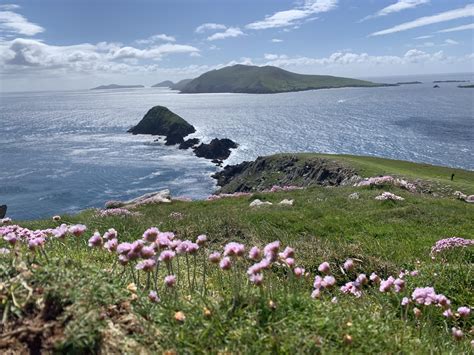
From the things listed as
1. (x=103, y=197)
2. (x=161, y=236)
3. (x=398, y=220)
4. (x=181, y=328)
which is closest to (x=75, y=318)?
(x=181, y=328)

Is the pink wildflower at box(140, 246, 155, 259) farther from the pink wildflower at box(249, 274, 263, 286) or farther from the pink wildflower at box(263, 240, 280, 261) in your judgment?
the pink wildflower at box(263, 240, 280, 261)

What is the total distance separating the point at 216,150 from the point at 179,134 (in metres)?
33.9

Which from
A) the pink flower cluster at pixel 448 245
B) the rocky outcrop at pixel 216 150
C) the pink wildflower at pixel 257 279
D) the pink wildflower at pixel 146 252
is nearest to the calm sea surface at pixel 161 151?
the rocky outcrop at pixel 216 150

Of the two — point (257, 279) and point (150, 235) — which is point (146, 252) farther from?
point (257, 279)

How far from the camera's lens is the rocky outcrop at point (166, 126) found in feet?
499

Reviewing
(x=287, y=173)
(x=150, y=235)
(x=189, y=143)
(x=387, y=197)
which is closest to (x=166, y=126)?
(x=189, y=143)

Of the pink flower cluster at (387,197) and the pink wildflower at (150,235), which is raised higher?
the pink wildflower at (150,235)

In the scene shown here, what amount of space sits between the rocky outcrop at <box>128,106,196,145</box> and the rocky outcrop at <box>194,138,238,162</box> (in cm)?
2486

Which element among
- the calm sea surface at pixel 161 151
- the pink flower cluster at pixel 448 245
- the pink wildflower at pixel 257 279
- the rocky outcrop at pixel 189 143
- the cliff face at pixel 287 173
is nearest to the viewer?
the pink wildflower at pixel 257 279

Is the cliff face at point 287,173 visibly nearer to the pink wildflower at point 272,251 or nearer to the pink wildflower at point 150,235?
the pink wildflower at point 272,251

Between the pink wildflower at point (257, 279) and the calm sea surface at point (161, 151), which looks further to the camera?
the calm sea surface at point (161, 151)

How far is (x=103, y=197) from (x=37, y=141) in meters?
89.4

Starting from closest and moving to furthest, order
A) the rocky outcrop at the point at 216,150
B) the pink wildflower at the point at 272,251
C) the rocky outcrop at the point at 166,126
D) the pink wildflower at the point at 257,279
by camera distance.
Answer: the pink wildflower at the point at 257,279, the pink wildflower at the point at 272,251, the rocky outcrop at the point at 216,150, the rocky outcrop at the point at 166,126

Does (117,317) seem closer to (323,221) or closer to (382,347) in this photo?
(382,347)
